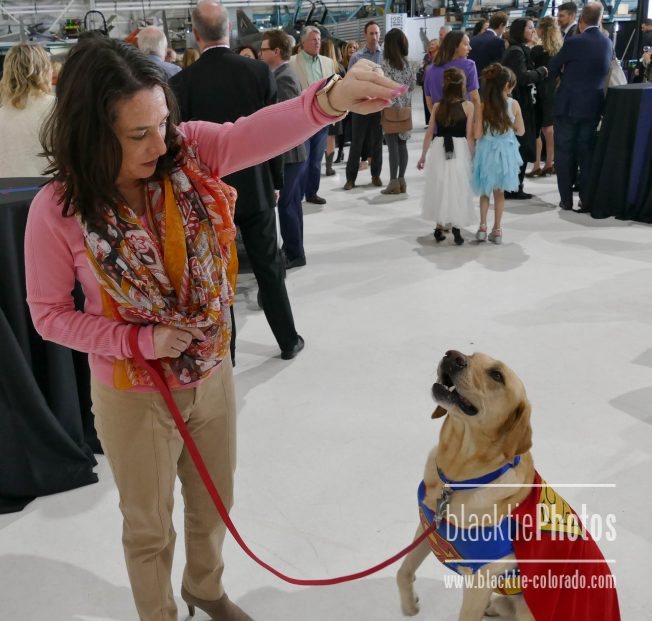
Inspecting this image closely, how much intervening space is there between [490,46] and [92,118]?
7218 mm

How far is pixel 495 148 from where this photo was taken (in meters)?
5.23

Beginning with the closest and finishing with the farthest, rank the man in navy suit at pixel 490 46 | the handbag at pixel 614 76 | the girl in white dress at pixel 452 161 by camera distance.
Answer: the girl in white dress at pixel 452 161 < the handbag at pixel 614 76 < the man in navy suit at pixel 490 46

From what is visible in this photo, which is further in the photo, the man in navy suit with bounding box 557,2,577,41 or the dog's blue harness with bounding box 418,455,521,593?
the man in navy suit with bounding box 557,2,577,41

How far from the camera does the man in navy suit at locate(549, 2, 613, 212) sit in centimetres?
598

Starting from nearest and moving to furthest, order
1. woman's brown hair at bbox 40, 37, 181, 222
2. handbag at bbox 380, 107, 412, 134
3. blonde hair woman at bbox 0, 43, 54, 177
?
1. woman's brown hair at bbox 40, 37, 181, 222
2. blonde hair woman at bbox 0, 43, 54, 177
3. handbag at bbox 380, 107, 412, 134

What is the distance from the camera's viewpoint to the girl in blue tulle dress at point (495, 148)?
5.22 metres

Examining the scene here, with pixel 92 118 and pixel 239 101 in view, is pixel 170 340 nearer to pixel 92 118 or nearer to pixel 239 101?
pixel 92 118

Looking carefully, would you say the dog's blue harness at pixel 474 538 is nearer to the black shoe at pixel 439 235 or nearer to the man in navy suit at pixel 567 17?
the black shoe at pixel 439 235

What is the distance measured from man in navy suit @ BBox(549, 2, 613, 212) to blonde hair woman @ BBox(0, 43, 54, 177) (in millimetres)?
4445

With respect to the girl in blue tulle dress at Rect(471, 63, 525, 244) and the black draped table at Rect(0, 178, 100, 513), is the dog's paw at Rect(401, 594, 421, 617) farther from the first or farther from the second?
the girl in blue tulle dress at Rect(471, 63, 525, 244)

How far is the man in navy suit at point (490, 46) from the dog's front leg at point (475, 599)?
6.86m

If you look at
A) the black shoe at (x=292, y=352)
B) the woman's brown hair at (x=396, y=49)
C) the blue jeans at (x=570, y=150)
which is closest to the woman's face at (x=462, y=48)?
the woman's brown hair at (x=396, y=49)

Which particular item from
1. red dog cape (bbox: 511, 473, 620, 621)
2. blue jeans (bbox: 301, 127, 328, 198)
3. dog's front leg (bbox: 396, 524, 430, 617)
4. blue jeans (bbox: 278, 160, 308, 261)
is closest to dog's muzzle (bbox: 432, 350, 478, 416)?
red dog cape (bbox: 511, 473, 620, 621)

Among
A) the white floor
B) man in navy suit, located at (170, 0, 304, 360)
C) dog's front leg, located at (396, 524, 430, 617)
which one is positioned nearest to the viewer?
dog's front leg, located at (396, 524, 430, 617)
